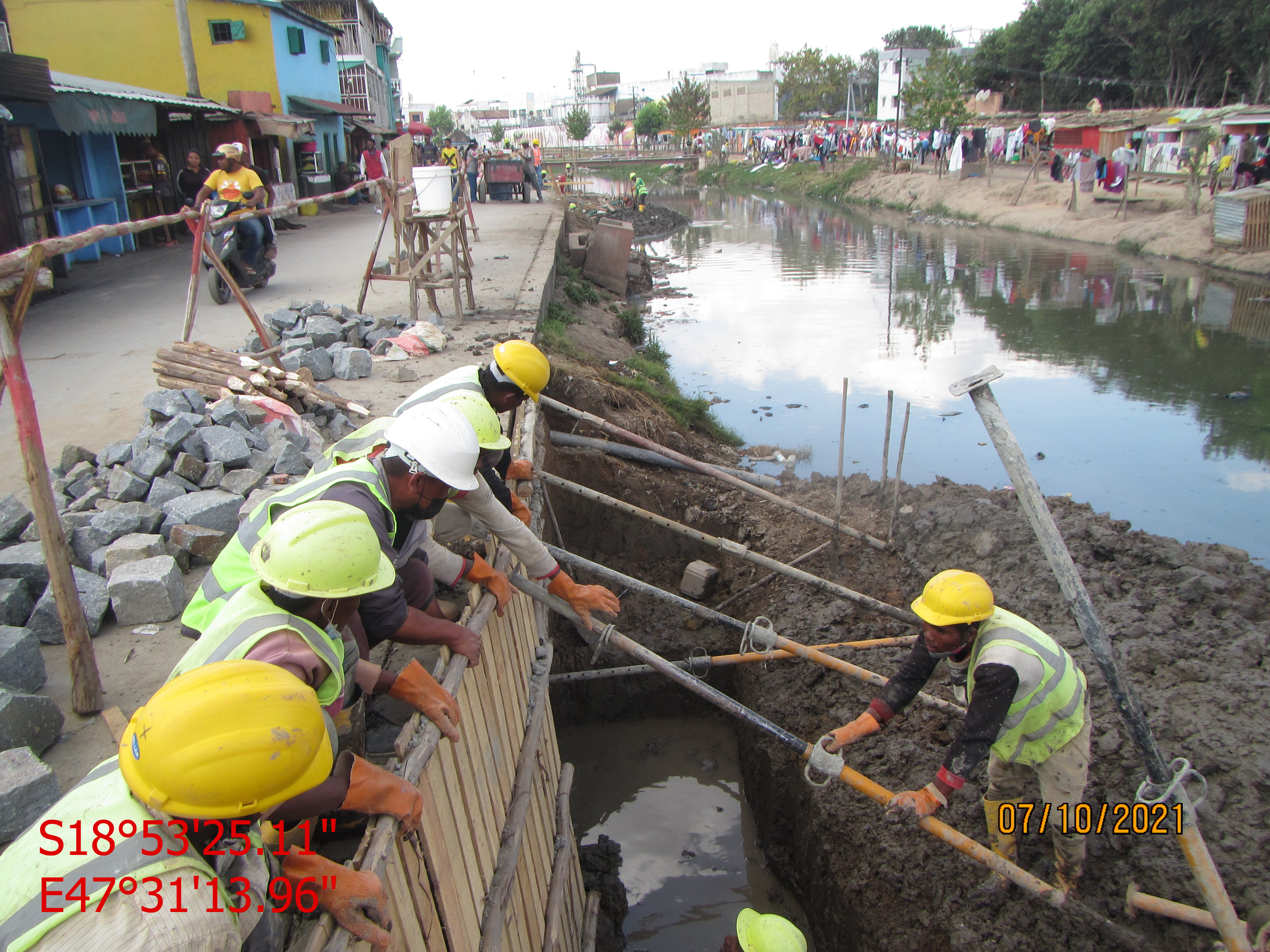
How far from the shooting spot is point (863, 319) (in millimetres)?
16094

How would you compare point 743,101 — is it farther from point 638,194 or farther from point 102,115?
point 102,115

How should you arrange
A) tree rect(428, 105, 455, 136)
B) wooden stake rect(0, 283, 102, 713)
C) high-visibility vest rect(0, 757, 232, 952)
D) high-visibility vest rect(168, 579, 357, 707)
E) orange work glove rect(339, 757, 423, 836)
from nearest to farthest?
high-visibility vest rect(0, 757, 232, 952) < high-visibility vest rect(168, 579, 357, 707) < orange work glove rect(339, 757, 423, 836) < wooden stake rect(0, 283, 102, 713) < tree rect(428, 105, 455, 136)

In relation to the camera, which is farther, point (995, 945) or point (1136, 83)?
point (1136, 83)

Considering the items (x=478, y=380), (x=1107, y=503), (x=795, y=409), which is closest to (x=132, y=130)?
(x=795, y=409)

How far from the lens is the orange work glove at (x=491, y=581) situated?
3.58 m

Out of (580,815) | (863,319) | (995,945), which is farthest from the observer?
(863,319)

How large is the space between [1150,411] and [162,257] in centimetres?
1510

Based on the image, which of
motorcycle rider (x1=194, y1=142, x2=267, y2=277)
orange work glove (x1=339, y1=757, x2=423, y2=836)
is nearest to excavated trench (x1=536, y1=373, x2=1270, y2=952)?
orange work glove (x1=339, y1=757, x2=423, y2=836)

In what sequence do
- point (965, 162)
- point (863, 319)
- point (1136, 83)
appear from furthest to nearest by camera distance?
1. point (1136, 83)
2. point (965, 162)
3. point (863, 319)

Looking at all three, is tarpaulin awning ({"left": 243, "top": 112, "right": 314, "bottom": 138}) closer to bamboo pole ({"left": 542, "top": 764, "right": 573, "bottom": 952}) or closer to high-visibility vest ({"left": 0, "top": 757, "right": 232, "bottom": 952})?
bamboo pole ({"left": 542, "top": 764, "right": 573, "bottom": 952})

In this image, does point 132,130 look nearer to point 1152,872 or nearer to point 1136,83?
point 1152,872

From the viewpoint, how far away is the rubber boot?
3.79m

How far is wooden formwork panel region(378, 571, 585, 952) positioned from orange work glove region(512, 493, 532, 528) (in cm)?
51

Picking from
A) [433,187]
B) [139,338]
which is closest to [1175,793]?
[139,338]
